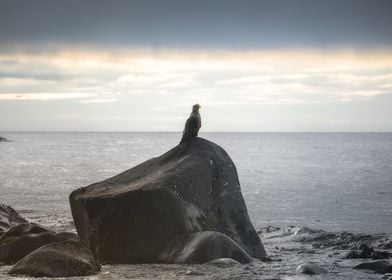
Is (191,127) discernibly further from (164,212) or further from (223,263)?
(223,263)

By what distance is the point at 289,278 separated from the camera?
1248 cm

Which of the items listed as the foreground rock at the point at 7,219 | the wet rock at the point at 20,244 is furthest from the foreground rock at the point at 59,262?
the foreground rock at the point at 7,219

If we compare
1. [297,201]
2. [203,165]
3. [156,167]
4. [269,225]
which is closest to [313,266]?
[203,165]

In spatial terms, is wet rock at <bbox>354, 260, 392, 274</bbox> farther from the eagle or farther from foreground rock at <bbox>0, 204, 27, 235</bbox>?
foreground rock at <bbox>0, 204, 27, 235</bbox>

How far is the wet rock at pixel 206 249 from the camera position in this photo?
43.4 feet

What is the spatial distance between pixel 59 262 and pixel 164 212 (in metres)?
2.75

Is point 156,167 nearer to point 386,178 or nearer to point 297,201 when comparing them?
point 297,201

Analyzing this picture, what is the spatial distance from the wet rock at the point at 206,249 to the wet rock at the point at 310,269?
127cm

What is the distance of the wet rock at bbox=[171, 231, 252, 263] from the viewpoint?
13.2m

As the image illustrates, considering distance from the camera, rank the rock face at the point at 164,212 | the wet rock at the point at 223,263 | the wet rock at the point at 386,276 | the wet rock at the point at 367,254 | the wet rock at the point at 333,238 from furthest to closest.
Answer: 1. the wet rock at the point at 333,238
2. the wet rock at the point at 367,254
3. the rock face at the point at 164,212
4. the wet rock at the point at 223,263
5. the wet rock at the point at 386,276

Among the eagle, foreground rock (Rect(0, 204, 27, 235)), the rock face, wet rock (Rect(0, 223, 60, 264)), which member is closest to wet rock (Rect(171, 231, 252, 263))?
the rock face

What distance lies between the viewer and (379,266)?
44.3ft

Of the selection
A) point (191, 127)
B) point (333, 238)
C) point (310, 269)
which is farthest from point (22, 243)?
point (333, 238)

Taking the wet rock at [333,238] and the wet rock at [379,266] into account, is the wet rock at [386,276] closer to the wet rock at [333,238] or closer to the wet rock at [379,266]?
the wet rock at [379,266]
